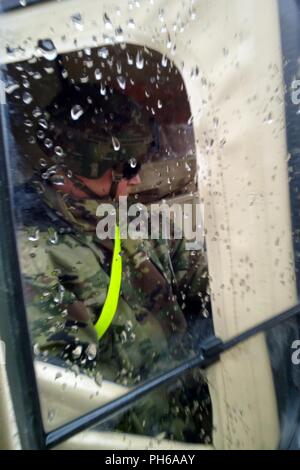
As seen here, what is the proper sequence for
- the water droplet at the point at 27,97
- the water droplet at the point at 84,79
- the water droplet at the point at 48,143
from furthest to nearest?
1. the water droplet at the point at 84,79
2. the water droplet at the point at 48,143
3. the water droplet at the point at 27,97

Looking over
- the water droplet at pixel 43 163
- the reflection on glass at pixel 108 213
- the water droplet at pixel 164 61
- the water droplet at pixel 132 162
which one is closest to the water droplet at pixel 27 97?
the reflection on glass at pixel 108 213

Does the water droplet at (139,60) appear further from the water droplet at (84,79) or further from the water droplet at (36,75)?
the water droplet at (36,75)

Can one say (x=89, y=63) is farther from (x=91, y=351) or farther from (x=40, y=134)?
(x=91, y=351)

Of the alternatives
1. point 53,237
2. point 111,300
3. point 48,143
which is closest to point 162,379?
point 111,300

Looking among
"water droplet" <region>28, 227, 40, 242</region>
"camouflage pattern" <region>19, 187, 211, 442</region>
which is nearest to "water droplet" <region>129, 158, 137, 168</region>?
"camouflage pattern" <region>19, 187, 211, 442</region>

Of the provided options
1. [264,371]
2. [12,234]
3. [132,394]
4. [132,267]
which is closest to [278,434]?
[264,371]

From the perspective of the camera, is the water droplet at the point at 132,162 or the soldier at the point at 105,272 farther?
the water droplet at the point at 132,162

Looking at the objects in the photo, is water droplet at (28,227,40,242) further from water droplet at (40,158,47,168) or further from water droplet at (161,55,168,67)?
water droplet at (161,55,168,67)

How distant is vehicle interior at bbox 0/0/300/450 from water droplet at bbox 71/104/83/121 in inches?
3.5

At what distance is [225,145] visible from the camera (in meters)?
0.78

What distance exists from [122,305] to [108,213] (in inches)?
10.2

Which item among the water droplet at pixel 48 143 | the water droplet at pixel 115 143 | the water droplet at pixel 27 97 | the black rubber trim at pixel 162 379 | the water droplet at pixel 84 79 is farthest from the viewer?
the water droplet at pixel 115 143

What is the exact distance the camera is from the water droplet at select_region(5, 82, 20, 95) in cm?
51

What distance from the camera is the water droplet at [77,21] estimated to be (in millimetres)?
642
